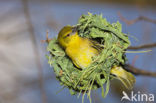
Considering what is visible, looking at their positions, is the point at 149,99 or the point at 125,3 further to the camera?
the point at 125,3

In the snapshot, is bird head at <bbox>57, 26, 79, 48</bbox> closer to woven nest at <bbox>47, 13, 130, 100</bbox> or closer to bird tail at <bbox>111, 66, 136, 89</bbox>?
Result: woven nest at <bbox>47, 13, 130, 100</bbox>

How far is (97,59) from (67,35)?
0.36 metres

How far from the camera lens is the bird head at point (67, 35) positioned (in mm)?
1746

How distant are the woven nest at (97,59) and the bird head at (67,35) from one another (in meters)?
0.05

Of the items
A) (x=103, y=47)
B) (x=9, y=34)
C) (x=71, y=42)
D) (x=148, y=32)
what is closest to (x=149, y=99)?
(x=103, y=47)

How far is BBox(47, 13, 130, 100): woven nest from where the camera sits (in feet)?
5.19

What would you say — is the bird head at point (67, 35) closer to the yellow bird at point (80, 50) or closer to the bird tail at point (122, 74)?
the yellow bird at point (80, 50)

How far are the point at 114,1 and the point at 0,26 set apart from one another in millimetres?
2509

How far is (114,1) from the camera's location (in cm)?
447

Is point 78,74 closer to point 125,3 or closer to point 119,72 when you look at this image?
point 119,72

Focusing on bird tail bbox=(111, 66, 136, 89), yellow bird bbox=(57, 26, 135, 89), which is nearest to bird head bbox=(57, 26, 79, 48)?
yellow bird bbox=(57, 26, 135, 89)

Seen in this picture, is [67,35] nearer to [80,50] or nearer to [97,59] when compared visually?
[80,50]

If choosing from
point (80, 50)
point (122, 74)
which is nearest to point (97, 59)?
point (80, 50)

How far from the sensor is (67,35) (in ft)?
5.76
